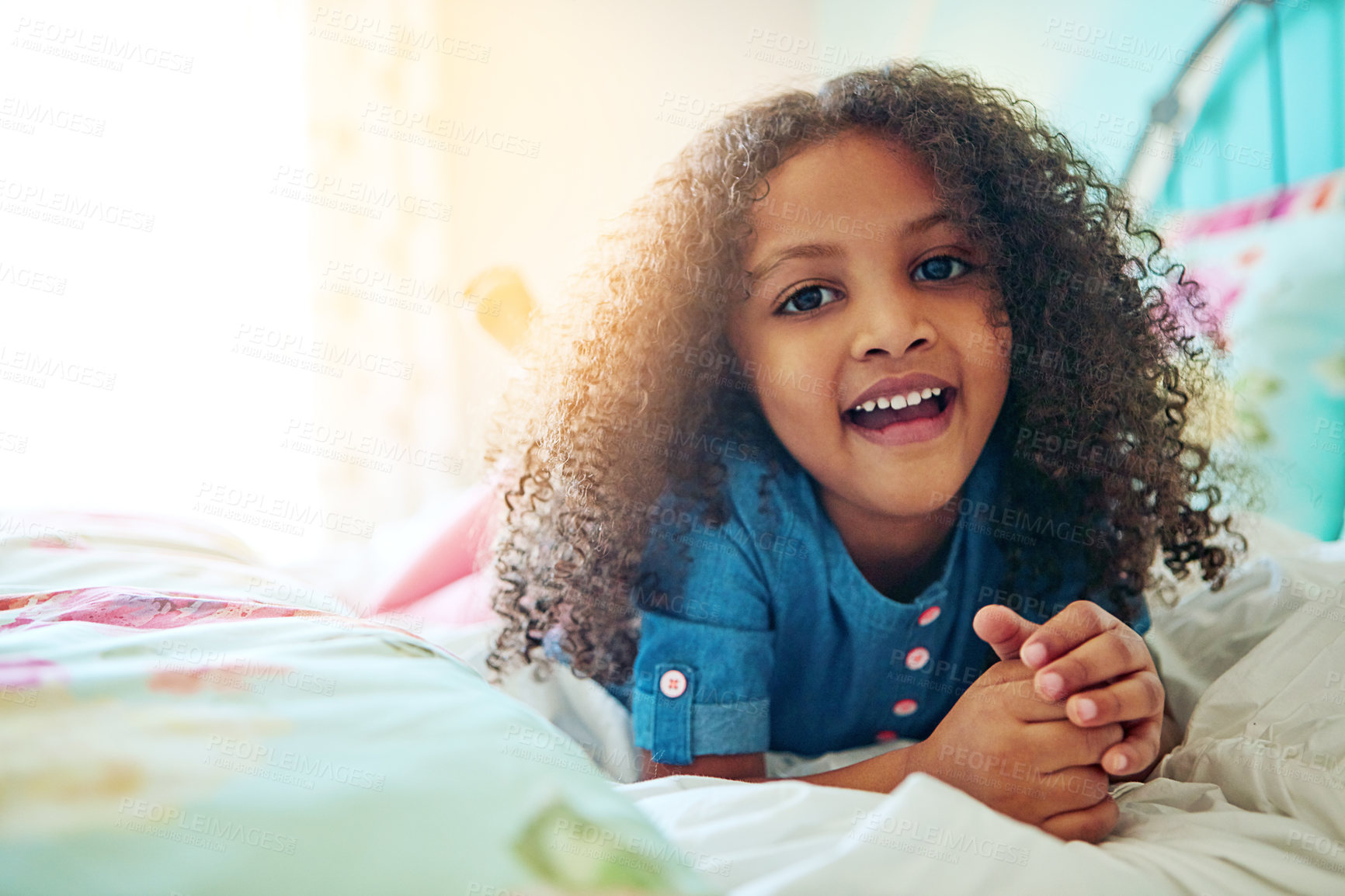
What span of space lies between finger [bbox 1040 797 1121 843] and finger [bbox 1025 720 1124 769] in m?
0.01

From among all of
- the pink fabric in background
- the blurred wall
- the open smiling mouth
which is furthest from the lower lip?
the blurred wall

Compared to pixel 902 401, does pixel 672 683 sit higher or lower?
lower

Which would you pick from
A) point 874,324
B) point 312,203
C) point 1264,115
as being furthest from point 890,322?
point 312,203

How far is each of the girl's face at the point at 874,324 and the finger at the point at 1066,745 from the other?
22cm

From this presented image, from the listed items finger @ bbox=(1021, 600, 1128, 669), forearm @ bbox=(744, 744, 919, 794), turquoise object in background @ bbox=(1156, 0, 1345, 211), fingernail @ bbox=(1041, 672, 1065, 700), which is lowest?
forearm @ bbox=(744, 744, 919, 794)

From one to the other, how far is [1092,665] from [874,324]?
0.29 metres

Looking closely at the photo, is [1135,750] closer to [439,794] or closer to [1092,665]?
[1092,665]

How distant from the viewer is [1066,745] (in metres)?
0.57

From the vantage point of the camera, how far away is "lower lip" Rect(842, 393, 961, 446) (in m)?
0.73

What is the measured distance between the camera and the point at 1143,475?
0.82 metres

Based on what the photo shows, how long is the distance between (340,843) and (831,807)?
10.3 inches

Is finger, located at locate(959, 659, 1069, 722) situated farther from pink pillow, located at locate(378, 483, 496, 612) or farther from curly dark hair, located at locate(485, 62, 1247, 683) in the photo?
pink pillow, located at locate(378, 483, 496, 612)

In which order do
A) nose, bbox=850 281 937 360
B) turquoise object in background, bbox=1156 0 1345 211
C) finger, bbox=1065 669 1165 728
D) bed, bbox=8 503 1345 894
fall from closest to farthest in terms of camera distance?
bed, bbox=8 503 1345 894 < finger, bbox=1065 669 1165 728 < nose, bbox=850 281 937 360 < turquoise object in background, bbox=1156 0 1345 211

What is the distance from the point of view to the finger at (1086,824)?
0.56m
